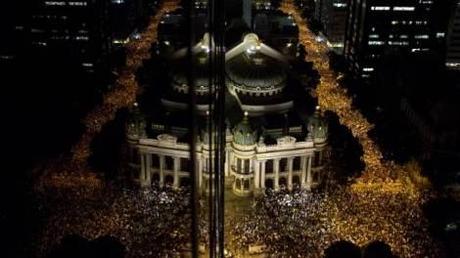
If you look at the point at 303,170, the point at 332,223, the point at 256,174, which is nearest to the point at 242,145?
the point at 256,174

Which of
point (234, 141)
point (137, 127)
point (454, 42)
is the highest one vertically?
point (454, 42)

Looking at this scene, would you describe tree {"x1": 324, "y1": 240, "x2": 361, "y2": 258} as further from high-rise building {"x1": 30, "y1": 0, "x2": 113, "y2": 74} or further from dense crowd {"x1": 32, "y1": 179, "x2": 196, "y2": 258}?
high-rise building {"x1": 30, "y1": 0, "x2": 113, "y2": 74}

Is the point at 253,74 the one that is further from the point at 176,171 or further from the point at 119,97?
the point at 119,97


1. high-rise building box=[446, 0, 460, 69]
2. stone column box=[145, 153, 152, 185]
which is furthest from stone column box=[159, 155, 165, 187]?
high-rise building box=[446, 0, 460, 69]

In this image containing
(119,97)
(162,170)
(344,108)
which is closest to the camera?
(162,170)

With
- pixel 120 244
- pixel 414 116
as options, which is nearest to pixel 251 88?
pixel 414 116

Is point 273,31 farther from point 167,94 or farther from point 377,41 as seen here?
point 167,94

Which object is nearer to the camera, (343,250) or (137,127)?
(343,250)
